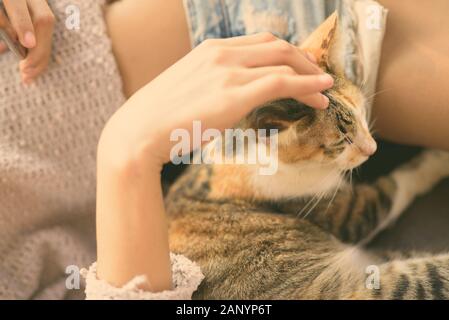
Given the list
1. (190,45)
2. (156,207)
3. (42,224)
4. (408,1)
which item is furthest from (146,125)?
(408,1)

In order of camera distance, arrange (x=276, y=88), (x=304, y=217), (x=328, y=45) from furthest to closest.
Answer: (x=304, y=217), (x=328, y=45), (x=276, y=88)

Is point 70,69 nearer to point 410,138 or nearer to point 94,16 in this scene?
point 94,16

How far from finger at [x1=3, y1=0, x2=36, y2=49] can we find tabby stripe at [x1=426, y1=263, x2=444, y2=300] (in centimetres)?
65

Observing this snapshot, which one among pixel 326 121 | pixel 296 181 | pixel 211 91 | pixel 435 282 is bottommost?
pixel 435 282

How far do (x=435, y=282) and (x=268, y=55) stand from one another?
1.31 feet

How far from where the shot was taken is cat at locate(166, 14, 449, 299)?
71cm

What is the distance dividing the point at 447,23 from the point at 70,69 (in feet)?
1.86

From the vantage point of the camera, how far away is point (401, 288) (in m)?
0.71

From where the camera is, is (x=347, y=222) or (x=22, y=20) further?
(x=347, y=222)

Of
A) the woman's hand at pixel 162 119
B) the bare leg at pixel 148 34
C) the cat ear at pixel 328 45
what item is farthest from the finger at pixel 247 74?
the bare leg at pixel 148 34

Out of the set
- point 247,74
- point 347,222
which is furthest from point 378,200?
point 247,74

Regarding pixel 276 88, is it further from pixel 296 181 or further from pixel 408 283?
pixel 408 283

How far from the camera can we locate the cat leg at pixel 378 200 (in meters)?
0.86

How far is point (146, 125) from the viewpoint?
0.59 m
